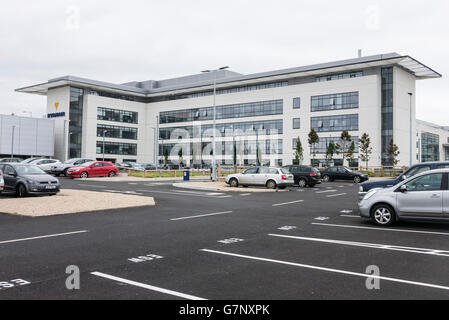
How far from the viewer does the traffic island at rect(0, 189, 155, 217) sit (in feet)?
41.7

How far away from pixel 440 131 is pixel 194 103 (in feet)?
201

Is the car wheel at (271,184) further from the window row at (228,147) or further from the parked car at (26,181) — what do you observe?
the window row at (228,147)

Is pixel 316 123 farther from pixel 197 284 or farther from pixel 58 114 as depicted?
pixel 197 284

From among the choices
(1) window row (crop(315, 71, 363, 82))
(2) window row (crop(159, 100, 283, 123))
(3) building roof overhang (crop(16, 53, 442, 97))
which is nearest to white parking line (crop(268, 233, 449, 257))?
(3) building roof overhang (crop(16, 53, 442, 97))

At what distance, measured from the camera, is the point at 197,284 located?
5.26 meters

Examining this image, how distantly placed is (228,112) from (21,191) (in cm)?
6239

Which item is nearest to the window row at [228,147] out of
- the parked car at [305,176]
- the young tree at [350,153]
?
the young tree at [350,153]

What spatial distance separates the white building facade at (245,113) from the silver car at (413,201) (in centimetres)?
4520

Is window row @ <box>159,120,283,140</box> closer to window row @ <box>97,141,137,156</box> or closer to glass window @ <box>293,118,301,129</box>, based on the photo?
glass window @ <box>293,118,301,129</box>

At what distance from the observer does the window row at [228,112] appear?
71125 mm

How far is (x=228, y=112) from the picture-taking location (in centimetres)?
7781

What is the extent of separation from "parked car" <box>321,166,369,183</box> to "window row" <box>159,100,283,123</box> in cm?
3366
